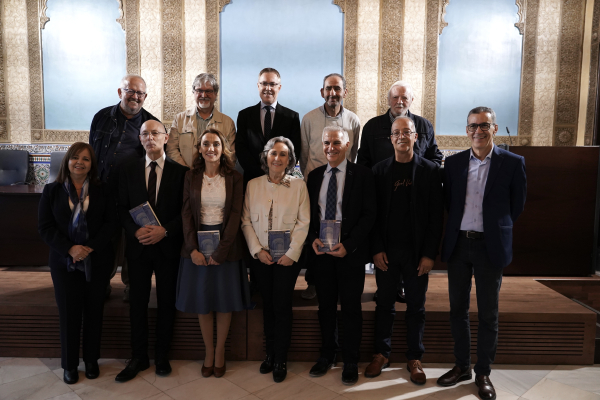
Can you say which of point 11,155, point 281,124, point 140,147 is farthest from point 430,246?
point 11,155

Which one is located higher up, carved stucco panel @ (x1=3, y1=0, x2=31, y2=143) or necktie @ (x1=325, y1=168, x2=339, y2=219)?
carved stucco panel @ (x1=3, y1=0, x2=31, y2=143)

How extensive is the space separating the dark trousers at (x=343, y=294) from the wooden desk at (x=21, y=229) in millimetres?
2933

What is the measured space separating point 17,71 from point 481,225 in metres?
6.84

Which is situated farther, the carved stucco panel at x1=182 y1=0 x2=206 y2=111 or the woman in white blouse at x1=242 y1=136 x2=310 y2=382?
the carved stucco panel at x1=182 y1=0 x2=206 y2=111

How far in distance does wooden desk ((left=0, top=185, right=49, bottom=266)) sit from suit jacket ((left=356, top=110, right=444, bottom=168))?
3.15 metres

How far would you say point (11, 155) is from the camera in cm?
604

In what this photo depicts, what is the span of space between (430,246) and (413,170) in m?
0.46

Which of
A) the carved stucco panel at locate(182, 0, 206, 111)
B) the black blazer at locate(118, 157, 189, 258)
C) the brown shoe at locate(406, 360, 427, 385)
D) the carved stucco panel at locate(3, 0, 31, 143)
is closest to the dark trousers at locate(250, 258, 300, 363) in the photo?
the black blazer at locate(118, 157, 189, 258)

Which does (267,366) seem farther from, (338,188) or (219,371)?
(338,188)

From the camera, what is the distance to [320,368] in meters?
2.64

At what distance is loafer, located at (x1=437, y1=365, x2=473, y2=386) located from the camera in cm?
A: 254

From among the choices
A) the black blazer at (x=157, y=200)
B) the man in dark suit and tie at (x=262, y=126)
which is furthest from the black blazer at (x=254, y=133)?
the black blazer at (x=157, y=200)

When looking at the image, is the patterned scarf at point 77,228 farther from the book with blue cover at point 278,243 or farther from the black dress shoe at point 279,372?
the black dress shoe at point 279,372

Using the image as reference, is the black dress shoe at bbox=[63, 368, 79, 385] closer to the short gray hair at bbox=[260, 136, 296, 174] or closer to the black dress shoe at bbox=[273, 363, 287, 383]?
the black dress shoe at bbox=[273, 363, 287, 383]
